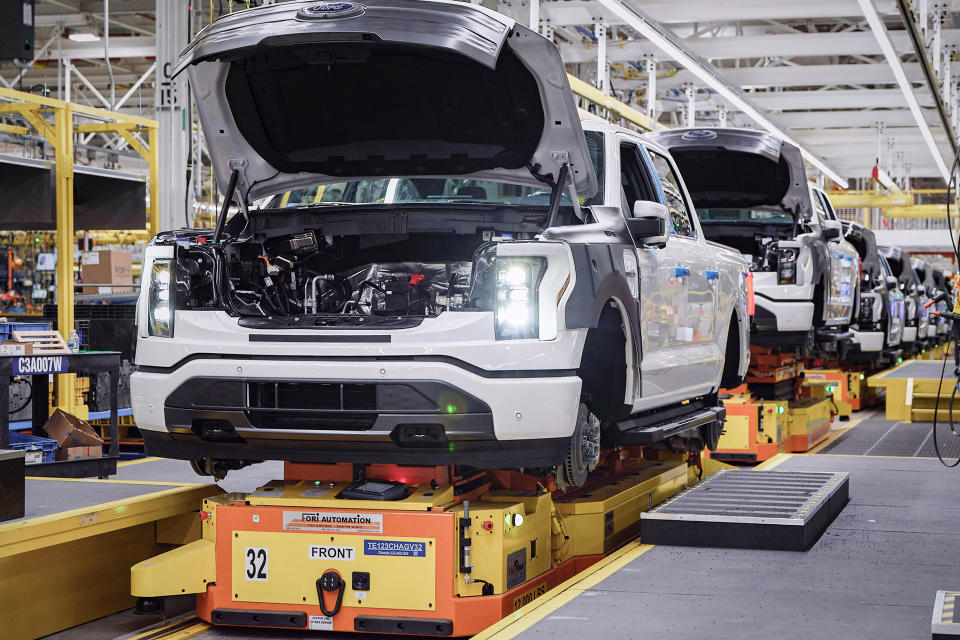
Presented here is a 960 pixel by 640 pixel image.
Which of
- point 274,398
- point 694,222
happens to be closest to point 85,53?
point 694,222

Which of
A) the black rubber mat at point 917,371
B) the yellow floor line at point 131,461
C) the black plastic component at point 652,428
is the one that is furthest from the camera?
the black rubber mat at point 917,371

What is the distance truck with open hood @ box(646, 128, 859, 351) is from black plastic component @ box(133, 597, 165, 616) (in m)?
5.73

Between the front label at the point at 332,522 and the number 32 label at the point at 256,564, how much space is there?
15 cm

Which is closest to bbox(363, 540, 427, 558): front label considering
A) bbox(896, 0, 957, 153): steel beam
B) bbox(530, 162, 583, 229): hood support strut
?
bbox(530, 162, 583, 229): hood support strut

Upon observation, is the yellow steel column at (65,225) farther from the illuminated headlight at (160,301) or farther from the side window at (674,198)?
the side window at (674,198)

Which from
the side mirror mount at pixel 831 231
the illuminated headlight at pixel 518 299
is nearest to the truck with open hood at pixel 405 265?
the illuminated headlight at pixel 518 299

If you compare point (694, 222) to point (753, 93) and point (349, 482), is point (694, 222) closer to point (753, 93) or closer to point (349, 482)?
point (349, 482)

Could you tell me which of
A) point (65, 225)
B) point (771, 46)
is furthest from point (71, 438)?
point (771, 46)

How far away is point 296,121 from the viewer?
5.00 meters

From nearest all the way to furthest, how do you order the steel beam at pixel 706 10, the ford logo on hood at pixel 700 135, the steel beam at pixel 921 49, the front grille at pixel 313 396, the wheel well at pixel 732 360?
1. the front grille at pixel 313 396
2. the wheel well at pixel 732 360
3. the ford logo on hood at pixel 700 135
4. the steel beam at pixel 921 49
5. the steel beam at pixel 706 10

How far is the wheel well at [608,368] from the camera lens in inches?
191

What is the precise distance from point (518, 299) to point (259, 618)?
1612mm

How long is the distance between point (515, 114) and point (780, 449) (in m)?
6.31

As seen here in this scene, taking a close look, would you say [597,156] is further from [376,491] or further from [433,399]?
[376,491]
